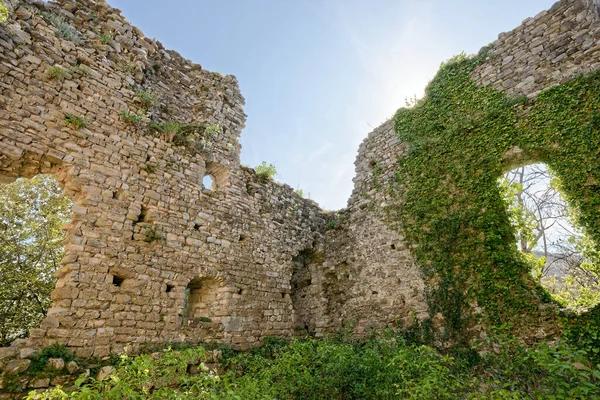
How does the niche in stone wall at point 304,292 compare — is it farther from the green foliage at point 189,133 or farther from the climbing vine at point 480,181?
the green foliage at point 189,133

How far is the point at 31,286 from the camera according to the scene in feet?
35.8

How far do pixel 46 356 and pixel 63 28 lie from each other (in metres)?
5.91

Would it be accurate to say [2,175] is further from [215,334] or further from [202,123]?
[215,334]

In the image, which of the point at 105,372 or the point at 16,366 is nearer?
the point at 16,366

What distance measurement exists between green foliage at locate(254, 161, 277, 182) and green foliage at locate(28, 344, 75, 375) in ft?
18.6

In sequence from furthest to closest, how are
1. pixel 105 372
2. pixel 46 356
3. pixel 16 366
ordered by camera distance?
pixel 105 372, pixel 46 356, pixel 16 366

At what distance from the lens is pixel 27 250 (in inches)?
441

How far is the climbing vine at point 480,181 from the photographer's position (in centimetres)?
599

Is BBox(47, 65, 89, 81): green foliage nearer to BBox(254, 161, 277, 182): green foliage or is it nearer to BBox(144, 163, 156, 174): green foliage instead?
BBox(144, 163, 156, 174): green foliage

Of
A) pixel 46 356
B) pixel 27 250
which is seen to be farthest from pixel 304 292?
pixel 27 250

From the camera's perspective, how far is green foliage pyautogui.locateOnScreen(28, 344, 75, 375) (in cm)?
442

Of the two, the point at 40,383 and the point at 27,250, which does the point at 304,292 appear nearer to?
the point at 40,383

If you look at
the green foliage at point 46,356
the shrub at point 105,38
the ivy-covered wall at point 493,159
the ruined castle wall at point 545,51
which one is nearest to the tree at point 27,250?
the shrub at point 105,38

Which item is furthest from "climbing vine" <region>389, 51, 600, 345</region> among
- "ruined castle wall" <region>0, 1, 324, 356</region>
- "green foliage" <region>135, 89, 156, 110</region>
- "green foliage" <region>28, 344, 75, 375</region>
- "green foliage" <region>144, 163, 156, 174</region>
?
"green foliage" <region>28, 344, 75, 375</region>
